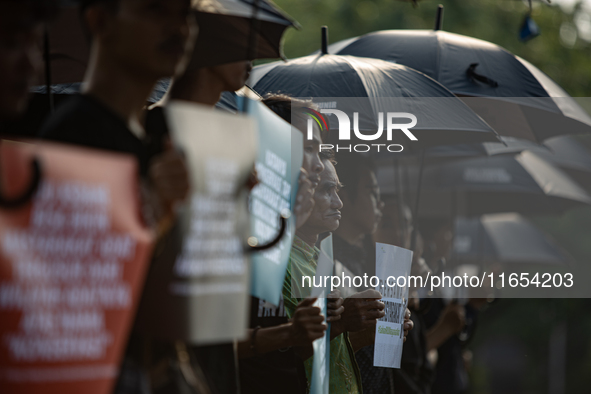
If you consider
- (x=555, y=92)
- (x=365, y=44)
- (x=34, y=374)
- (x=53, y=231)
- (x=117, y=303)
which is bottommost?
(x=34, y=374)

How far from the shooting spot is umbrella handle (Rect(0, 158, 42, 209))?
1.39 metres

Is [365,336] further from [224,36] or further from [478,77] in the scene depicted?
[478,77]

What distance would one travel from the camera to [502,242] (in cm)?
1305

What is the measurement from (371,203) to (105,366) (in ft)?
9.16

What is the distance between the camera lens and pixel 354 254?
3.95 m

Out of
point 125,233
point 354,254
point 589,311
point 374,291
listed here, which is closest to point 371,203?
point 354,254

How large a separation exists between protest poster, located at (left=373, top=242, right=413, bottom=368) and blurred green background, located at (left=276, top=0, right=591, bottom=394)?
A: 8.54 metres

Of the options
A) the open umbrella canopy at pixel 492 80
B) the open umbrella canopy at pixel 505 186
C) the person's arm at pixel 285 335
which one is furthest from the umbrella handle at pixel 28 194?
the open umbrella canopy at pixel 505 186

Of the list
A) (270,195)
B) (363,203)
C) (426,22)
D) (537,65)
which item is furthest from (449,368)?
(537,65)

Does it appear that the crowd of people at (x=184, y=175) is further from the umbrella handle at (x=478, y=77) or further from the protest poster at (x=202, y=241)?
the umbrella handle at (x=478, y=77)

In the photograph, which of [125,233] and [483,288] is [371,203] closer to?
[125,233]

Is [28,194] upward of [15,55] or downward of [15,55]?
downward

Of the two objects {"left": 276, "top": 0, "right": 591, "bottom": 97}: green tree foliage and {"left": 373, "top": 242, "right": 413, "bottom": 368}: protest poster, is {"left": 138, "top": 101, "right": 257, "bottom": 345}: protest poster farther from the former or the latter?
{"left": 276, "top": 0, "right": 591, "bottom": 97}: green tree foliage

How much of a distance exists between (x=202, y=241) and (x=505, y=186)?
Result: 7.45 metres
